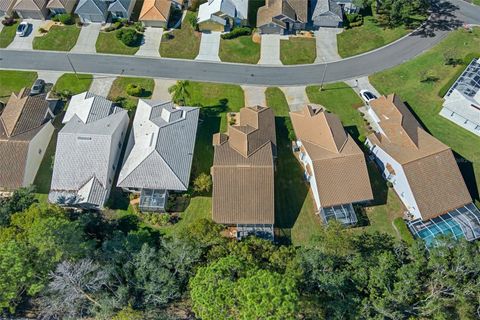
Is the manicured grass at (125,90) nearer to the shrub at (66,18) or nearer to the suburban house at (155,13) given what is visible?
the suburban house at (155,13)

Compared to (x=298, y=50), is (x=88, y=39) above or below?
above

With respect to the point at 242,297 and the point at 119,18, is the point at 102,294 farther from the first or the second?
the point at 119,18

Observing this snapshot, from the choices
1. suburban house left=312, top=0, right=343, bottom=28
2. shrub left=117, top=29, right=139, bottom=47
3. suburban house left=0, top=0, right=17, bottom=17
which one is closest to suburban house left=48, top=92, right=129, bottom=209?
shrub left=117, top=29, right=139, bottom=47

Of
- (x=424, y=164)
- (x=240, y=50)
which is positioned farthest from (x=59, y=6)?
(x=424, y=164)

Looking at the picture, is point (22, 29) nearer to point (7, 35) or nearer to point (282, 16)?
point (7, 35)

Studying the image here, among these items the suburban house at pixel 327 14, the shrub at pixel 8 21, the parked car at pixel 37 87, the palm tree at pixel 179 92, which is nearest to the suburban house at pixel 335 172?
the palm tree at pixel 179 92

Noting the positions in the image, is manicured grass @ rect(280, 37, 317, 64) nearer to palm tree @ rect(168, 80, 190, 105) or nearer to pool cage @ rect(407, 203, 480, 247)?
palm tree @ rect(168, 80, 190, 105)
